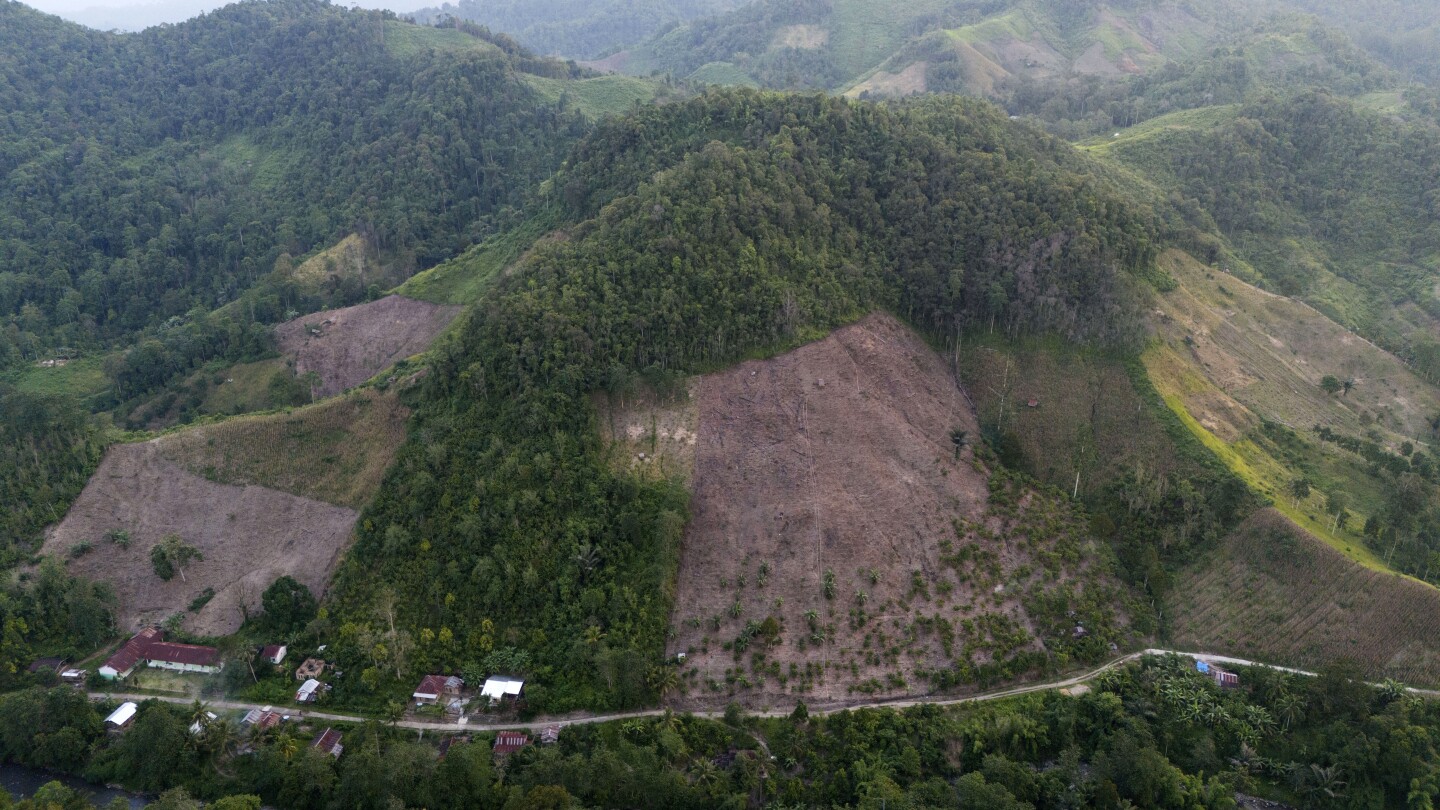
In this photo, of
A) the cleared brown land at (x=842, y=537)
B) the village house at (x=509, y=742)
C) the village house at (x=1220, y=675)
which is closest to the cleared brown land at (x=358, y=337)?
the cleared brown land at (x=842, y=537)

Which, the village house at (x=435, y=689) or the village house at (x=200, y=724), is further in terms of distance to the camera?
the village house at (x=435, y=689)

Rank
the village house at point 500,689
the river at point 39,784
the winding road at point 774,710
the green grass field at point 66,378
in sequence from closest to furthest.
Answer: the river at point 39,784 < the winding road at point 774,710 < the village house at point 500,689 < the green grass field at point 66,378

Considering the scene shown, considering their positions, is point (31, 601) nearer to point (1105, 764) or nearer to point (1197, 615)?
point (1105, 764)

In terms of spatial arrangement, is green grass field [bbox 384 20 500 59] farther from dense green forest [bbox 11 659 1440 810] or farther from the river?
dense green forest [bbox 11 659 1440 810]

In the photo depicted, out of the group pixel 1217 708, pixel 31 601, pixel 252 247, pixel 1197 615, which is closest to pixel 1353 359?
pixel 1197 615

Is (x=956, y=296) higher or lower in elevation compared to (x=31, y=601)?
higher

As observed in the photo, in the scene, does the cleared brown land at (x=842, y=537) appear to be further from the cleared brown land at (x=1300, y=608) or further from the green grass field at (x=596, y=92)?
the green grass field at (x=596, y=92)

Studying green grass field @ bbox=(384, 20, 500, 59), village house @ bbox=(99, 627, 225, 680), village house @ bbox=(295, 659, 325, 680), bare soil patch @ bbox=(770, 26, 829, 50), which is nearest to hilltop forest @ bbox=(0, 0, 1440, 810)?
village house @ bbox=(295, 659, 325, 680)
